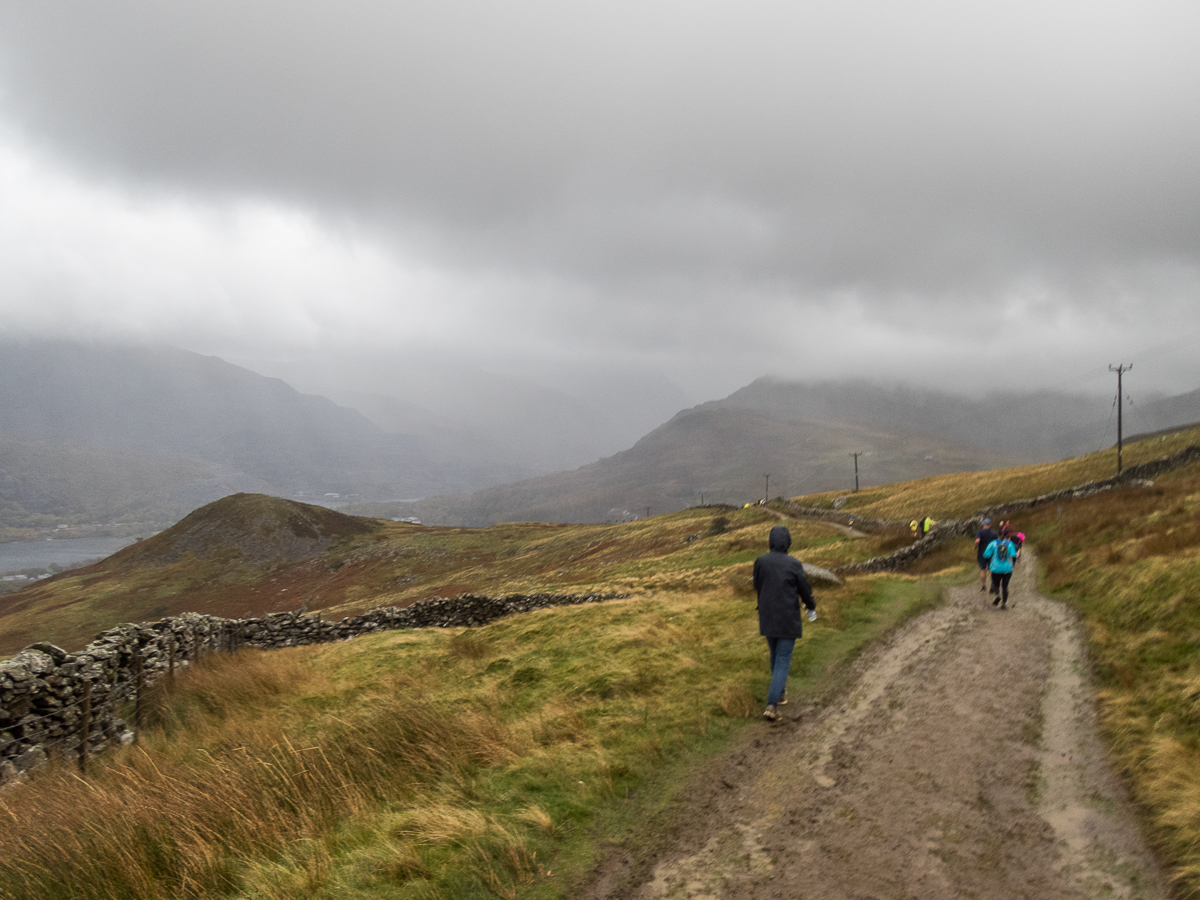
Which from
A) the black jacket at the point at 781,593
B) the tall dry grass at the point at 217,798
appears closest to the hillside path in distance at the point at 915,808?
the black jacket at the point at 781,593

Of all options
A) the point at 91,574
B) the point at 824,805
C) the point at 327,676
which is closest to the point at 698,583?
the point at 327,676

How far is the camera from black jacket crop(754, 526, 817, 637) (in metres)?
9.73

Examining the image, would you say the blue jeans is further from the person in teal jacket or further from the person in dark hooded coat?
the person in teal jacket

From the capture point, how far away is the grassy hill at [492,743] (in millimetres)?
5789

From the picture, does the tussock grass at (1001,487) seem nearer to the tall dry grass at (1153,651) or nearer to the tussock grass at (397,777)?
the tall dry grass at (1153,651)

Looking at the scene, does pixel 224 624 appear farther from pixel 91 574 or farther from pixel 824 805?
pixel 91 574

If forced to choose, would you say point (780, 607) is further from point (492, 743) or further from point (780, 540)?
point (492, 743)

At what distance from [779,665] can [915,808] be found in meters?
3.13

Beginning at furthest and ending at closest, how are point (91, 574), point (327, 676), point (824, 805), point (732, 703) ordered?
point (91, 574) < point (327, 676) < point (732, 703) < point (824, 805)

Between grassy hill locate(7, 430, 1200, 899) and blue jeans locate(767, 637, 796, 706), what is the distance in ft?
2.13

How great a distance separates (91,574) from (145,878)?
128m

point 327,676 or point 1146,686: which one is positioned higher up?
point 1146,686

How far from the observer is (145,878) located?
5512mm

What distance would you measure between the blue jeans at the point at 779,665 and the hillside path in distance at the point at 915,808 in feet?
1.52
